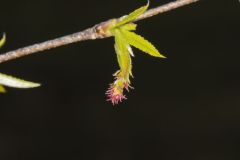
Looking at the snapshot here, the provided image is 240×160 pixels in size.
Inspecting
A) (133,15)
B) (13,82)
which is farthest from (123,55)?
(13,82)

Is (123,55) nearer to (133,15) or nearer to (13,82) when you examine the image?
(133,15)

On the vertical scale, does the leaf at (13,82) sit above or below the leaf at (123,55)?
above

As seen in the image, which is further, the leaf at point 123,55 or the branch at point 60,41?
the leaf at point 123,55

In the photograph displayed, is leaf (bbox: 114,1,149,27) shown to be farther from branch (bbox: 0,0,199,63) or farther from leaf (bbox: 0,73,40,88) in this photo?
leaf (bbox: 0,73,40,88)

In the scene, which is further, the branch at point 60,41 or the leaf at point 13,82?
the leaf at point 13,82

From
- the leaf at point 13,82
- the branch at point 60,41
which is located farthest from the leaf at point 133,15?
the leaf at point 13,82

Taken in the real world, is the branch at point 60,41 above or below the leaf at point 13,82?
below

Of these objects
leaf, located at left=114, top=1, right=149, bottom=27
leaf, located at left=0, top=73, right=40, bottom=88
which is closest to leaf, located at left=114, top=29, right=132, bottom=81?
leaf, located at left=114, top=1, right=149, bottom=27

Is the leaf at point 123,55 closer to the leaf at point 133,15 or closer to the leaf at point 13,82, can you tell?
the leaf at point 133,15

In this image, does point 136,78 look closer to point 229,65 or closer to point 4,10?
point 229,65

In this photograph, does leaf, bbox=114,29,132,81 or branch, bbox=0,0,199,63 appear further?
leaf, bbox=114,29,132,81

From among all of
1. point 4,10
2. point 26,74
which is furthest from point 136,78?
point 4,10
